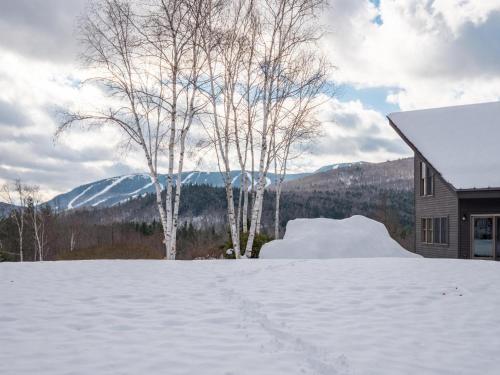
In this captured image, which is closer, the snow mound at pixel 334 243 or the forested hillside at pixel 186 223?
the snow mound at pixel 334 243

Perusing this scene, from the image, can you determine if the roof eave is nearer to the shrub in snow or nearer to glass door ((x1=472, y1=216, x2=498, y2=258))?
glass door ((x1=472, y1=216, x2=498, y2=258))

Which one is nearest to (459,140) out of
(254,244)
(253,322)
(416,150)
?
(416,150)

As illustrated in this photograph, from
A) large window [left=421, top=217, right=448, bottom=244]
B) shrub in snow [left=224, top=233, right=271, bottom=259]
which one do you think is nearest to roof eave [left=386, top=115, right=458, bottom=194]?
large window [left=421, top=217, right=448, bottom=244]

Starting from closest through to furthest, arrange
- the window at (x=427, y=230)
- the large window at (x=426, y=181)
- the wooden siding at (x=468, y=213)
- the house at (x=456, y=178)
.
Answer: the house at (x=456, y=178) < the wooden siding at (x=468, y=213) < the large window at (x=426, y=181) < the window at (x=427, y=230)

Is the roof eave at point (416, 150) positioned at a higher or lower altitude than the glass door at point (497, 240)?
higher

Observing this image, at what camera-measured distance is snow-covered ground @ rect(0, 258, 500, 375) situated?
16.0ft

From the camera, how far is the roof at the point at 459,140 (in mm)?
17016

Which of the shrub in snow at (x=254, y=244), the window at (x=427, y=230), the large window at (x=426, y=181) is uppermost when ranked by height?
the large window at (x=426, y=181)

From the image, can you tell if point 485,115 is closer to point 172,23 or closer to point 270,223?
point 172,23

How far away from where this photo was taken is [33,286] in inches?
373

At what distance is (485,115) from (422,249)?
6814 millimetres

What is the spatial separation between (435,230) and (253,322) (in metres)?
15.4

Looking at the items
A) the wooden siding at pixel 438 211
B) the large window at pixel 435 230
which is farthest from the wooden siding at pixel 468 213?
the large window at pixel 435 230

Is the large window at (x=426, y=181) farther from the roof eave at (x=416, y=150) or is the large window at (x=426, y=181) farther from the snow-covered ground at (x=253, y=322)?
the snow-covered ground at (x=253, y=322)
